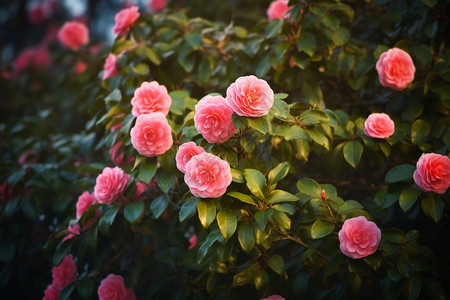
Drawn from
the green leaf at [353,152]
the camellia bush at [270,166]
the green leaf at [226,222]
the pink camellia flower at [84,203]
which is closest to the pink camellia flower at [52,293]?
the camellia bush at [270,166]

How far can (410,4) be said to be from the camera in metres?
1.62

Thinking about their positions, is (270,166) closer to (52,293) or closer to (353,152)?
(353,152)

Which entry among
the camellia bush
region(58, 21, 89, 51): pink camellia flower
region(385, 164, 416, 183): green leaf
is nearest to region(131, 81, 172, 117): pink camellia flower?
the camellia bush

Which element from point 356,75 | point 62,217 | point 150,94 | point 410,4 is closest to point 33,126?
point 62,217

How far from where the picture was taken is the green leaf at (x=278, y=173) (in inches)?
48.9

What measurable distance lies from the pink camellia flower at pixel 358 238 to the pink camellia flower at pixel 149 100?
666 millimetres

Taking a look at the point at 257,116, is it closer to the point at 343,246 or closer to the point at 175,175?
the point at 175,175

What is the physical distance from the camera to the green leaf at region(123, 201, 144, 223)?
4.39ft

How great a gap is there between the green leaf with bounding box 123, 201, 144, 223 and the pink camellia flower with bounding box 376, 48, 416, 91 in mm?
925

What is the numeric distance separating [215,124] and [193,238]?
1.89 ft

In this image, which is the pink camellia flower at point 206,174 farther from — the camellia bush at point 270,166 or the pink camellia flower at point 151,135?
the pink camellia flower at point 151,135

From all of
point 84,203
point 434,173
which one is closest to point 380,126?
point 434,173

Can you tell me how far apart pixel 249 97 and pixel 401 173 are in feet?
1.76

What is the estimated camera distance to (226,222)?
44.5 inches
